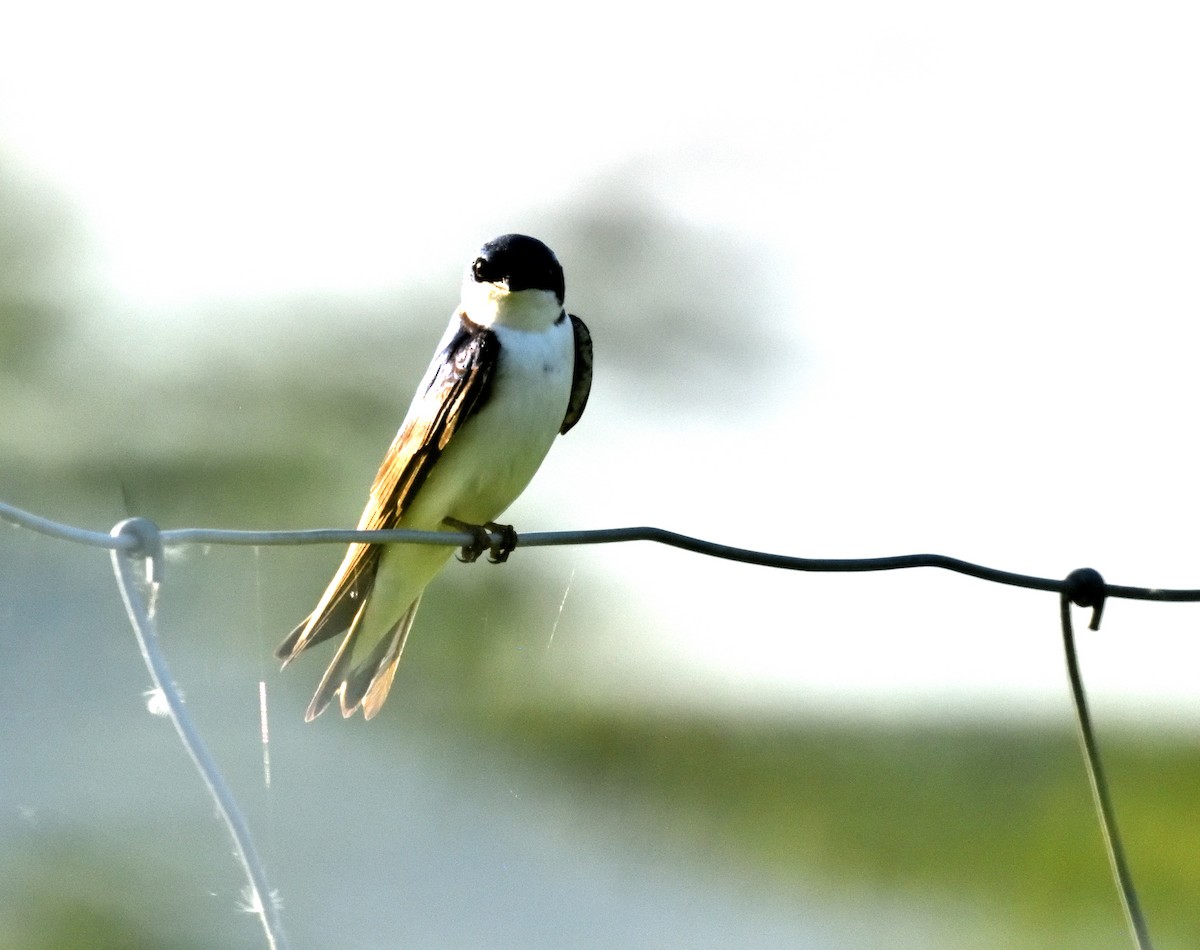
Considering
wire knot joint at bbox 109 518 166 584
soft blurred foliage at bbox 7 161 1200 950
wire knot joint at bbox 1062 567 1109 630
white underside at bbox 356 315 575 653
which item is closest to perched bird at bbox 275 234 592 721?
white underside at bbox 356 315 575 653

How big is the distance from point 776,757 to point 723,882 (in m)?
1.54

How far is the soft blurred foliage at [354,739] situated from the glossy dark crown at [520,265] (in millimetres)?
5455

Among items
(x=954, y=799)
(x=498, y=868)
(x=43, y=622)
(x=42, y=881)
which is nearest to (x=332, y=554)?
(x=43, y=622)

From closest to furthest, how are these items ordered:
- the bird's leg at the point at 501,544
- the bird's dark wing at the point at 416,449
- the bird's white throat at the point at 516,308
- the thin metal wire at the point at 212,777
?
the thin metal wire at the point at 212,777, the bird's leg at the point at 501,544, the bird's dark wing at the point at 416,449, the bird's white throat at the point at 516,308

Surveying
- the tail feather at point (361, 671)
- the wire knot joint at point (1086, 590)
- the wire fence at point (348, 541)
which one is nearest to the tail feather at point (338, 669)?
the tail feather at point (361, 671)

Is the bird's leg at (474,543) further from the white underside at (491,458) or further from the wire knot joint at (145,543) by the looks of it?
the wire knot joint at (145,543)

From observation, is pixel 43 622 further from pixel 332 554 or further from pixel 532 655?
pixel 532 655

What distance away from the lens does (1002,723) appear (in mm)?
15914

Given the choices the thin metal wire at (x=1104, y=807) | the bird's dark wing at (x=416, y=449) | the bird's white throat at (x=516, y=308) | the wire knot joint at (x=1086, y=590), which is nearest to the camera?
the thin metal wire at (x=1104, y=807)

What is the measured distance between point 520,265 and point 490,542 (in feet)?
2.74

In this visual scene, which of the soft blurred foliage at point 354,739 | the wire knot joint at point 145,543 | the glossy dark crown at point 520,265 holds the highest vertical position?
the glossy dark crown at point 520,265

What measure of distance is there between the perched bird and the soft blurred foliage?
540 cm

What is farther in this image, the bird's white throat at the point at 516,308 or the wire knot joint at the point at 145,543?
the bird's white throat at the point at 516,308

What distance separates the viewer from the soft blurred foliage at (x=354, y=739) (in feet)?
36.8
